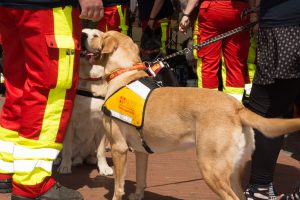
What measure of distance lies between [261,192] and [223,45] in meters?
1.57

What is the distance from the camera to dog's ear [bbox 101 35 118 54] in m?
4.25

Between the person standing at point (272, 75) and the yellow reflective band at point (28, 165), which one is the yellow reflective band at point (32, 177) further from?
the person standing at point (272, 75)

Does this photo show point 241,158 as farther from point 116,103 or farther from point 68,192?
point 68,192

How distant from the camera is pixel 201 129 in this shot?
3.56 m

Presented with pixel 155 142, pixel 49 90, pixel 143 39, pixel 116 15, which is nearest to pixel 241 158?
pixel 155 142

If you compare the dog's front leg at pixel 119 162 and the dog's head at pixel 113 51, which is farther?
the dog's head at pixel 113 51

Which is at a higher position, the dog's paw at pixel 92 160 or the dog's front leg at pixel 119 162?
the dog's front leg at pixel 119 162

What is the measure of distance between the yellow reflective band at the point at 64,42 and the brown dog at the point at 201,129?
563mm

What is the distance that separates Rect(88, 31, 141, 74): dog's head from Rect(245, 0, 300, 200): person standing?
99 centimetres

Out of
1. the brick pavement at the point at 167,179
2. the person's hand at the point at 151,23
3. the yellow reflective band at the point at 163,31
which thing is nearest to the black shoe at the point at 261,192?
the brick pavement at the point at 167,179

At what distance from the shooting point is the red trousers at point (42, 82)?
3.62 m

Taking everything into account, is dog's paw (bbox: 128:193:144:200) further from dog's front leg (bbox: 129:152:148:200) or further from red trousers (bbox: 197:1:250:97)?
red trousers (bbox: 197:1:250:97)

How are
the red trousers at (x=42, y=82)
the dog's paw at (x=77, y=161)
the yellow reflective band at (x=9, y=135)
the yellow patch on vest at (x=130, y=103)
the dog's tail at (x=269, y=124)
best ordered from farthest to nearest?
the dog's paw at (x=77, y=161), the yellow reflective band at (x=9, y=135), the yellow patch on vest at (x=130, y=103), the red trousers at (x=42, y=82), the dog's tail at (x=269, y=124)

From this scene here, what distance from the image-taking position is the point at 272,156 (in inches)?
158
